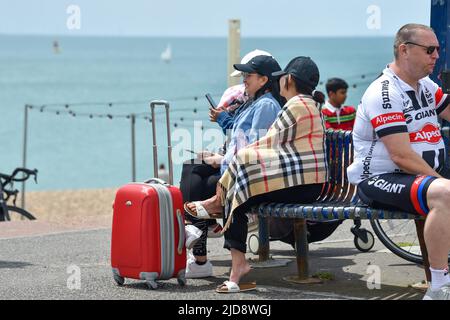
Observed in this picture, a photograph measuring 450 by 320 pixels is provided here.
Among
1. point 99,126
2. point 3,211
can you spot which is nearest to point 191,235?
point 3,211

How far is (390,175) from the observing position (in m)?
7.38

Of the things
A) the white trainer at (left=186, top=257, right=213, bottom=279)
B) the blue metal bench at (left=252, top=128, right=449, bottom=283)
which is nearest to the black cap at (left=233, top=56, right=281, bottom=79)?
the blue metal bench at (left=252, top=128, right=449, bottom=283)

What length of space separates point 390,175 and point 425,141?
0.30 m

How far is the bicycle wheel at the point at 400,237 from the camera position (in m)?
8.88

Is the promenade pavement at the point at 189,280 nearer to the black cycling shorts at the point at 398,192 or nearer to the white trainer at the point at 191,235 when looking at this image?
the white trainer at the point at 191,235

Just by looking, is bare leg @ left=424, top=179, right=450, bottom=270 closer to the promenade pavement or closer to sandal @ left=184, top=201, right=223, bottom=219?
the promenade pavement

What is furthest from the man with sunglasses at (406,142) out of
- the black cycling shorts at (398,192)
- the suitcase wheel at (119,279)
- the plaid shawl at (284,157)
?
the suitcase wheel at (119,279)

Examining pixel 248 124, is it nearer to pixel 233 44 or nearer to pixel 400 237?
pixel 400 237

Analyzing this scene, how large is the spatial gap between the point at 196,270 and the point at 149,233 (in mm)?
694

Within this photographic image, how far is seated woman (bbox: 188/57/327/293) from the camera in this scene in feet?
25.7

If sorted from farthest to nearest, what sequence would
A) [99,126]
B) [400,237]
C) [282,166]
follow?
A: [99,126], [400,237], [282,166]

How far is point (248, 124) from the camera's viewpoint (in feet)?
27.0

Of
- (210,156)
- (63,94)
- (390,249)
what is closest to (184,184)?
(210,156)

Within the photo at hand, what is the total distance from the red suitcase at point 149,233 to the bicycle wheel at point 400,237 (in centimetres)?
161
